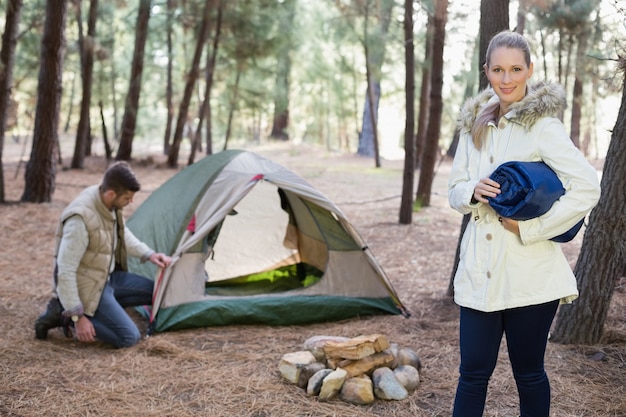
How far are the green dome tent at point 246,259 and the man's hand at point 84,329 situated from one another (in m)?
0.51

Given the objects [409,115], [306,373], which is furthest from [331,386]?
[409,115]

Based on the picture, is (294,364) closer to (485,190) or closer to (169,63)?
(485,190)

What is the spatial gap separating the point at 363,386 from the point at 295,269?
8.58 feet

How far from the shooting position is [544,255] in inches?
79.7

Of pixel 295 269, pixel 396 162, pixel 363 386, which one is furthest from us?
pixel 396 162

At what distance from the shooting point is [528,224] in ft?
6.48

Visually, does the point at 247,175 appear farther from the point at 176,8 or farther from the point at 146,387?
the point at 176,8

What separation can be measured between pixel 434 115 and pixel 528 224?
6.28 m

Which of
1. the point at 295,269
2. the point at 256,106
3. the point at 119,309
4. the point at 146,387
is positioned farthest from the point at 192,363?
the point at 256,106

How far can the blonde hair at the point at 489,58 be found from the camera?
2037mm

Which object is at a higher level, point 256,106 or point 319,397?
point 256,106

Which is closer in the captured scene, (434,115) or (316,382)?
(316,382)

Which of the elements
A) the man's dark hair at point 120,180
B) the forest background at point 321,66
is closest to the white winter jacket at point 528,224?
the forest background at point 321,66

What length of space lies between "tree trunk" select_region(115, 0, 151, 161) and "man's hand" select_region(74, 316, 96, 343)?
9031mm
